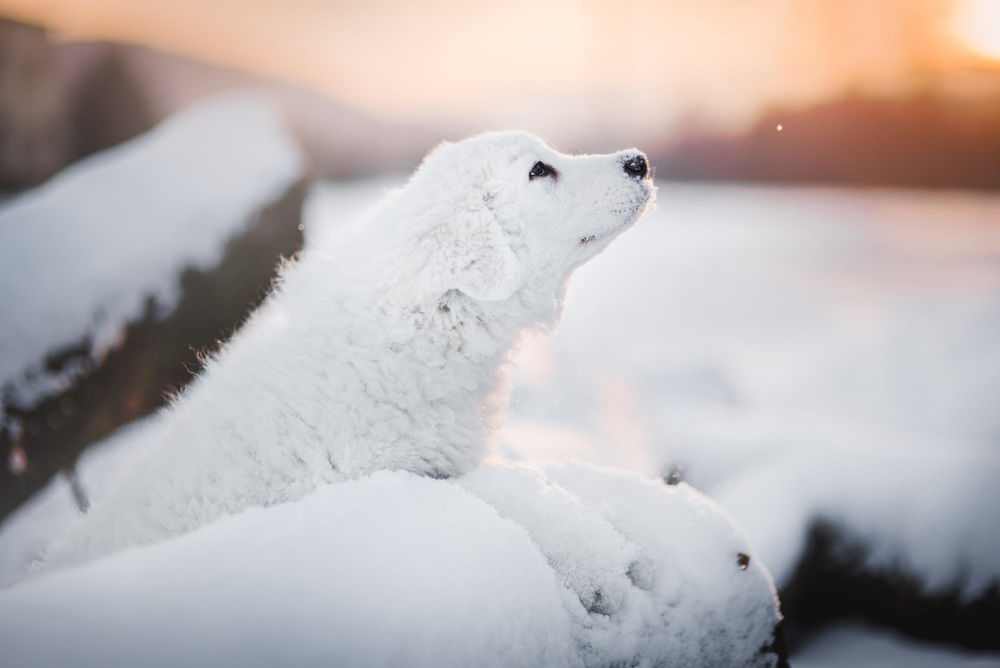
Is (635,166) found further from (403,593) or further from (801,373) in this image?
(801,373)

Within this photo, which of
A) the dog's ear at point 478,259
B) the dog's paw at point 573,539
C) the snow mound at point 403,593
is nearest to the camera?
the snow mound at point 403,593

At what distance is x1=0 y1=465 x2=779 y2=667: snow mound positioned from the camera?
94cm

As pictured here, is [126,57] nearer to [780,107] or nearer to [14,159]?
[14,159]

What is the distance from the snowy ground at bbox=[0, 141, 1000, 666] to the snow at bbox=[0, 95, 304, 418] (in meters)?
1.14

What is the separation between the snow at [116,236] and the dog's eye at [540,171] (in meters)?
3.93

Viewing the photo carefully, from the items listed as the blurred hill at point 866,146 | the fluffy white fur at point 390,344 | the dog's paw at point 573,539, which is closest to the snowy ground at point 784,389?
the dog's paw at point 573,539

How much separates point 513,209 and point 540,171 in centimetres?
26

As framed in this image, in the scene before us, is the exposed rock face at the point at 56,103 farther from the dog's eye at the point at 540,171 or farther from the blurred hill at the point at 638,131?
the dog's eye at the point at 540,171

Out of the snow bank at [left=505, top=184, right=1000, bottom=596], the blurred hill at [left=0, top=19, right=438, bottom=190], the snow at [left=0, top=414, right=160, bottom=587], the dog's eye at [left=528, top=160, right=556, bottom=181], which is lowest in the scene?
the snow at [left=0, top=414, right=160, bottom=587]

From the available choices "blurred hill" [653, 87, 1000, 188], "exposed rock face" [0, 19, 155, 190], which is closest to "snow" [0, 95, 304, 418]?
"blurred hill" [653, 87, 1000, 188]

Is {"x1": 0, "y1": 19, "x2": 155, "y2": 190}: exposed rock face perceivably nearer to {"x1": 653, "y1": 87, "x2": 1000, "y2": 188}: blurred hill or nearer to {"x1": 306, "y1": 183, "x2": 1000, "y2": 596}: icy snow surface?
{"x1": 306, "y1": 183, "x2": 1000, "y2": 596}: icy snow surface

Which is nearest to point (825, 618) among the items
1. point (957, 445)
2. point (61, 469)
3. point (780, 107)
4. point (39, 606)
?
point (957, 445)

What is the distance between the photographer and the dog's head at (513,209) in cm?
201

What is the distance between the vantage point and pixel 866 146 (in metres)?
11.4
